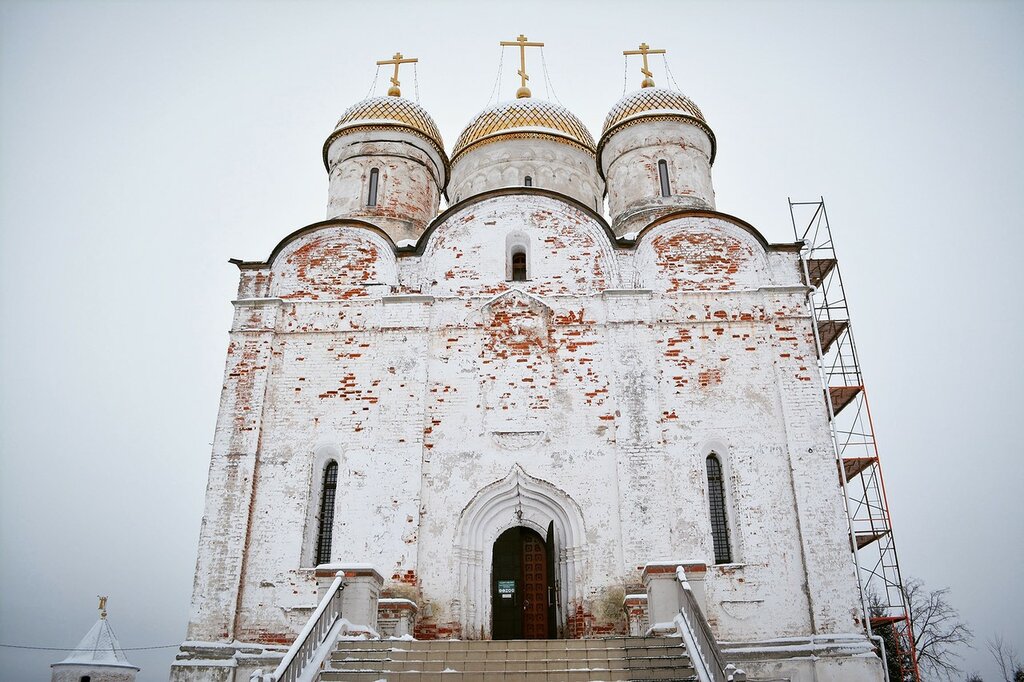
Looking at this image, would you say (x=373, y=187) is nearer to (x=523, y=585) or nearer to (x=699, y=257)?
(x=699, y=257)

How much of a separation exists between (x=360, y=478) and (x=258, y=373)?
236 centimetres

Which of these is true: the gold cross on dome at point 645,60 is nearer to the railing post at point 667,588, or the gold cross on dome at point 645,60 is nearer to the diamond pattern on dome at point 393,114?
the diamond pattern on dome at point 393,114

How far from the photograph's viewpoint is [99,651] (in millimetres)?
22250

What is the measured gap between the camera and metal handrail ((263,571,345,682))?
744 cm

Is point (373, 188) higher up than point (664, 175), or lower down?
lower down

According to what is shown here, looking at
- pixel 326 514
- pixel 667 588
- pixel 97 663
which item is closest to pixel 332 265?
pixel 326 514

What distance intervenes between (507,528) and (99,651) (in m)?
16.9

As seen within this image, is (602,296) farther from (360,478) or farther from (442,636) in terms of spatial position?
(442,636)

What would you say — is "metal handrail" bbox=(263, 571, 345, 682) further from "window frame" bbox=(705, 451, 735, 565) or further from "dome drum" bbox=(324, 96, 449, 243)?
"dome drum" bbox=(324, 96, 449, 243)

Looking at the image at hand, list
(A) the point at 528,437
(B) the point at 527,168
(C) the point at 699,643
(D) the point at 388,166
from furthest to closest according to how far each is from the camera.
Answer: (B) the point at 527,168 → (D) the point at 388,166 → (A) the point at 528,437 → (C) the point at 699,643

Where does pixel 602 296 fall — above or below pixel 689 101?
below

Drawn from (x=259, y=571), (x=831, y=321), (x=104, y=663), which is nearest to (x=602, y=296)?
(x=831, y=321)

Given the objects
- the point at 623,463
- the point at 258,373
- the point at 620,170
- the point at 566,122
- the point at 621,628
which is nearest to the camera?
the point at 621,628

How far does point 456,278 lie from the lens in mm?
12867
